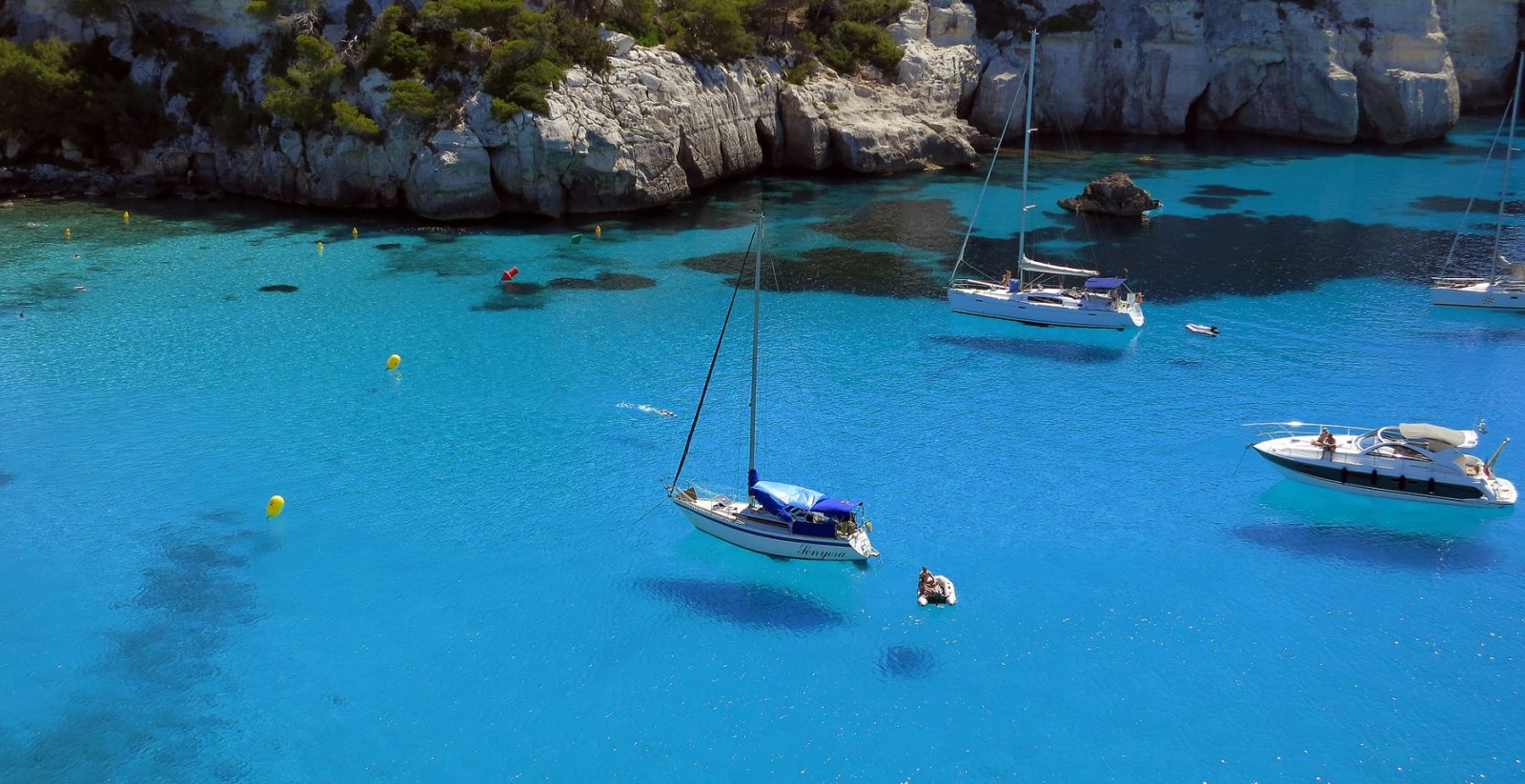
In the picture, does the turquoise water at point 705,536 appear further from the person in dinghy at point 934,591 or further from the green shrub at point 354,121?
the green shrub at point 354,121

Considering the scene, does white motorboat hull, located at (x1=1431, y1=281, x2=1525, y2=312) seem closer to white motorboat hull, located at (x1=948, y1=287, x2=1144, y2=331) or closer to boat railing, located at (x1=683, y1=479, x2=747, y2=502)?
white motorboat hull, located at (x1=948, y1=287, x2=1144, y2=331)

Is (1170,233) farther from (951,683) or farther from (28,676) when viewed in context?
(28,676)

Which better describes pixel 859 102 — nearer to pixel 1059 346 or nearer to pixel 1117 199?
pixel 1117 199

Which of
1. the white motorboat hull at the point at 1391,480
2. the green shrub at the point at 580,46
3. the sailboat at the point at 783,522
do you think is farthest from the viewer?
the green shrub at the point at 580,46

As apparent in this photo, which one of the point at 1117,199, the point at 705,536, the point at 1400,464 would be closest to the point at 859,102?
the point at 1117,199

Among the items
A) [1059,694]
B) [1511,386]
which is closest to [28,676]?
[1059,694]

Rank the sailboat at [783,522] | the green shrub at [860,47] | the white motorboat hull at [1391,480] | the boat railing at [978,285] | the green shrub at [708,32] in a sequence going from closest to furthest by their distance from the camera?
1. the sailboat at [783,522]
2. the white motorboat hull at [1391,480]
3. the boat railing at [978,285]
4. the green shrub at [708,32]
5. the green shrub at [860,47]

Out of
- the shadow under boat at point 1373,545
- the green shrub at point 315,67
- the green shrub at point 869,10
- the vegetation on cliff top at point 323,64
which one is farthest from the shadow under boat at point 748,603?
the green shrub at point 869,10
